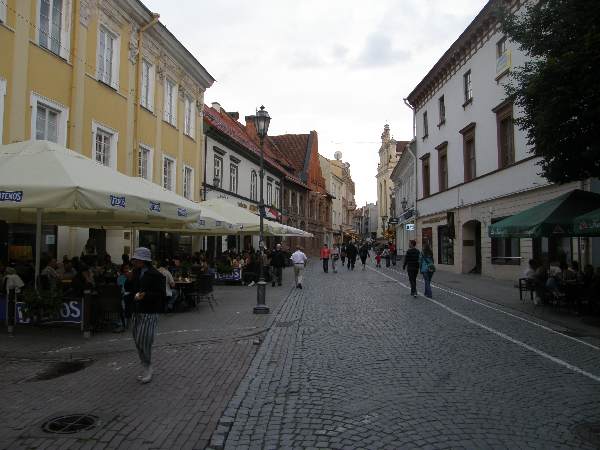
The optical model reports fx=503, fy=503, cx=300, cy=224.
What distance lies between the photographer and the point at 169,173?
2186 cm

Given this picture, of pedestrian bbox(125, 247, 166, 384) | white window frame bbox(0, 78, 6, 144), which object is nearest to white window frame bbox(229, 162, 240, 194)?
white window frame bbox(0, 78, 6, 144)

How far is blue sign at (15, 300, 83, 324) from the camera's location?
8836mm

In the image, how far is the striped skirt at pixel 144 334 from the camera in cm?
611

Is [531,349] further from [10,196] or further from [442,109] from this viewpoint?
[442,109]

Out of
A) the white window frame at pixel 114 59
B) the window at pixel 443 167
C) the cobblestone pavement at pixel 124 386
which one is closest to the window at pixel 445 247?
the window at pixel 443 167

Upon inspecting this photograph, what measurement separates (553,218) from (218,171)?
19159 millimetres

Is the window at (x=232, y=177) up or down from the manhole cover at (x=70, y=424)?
up

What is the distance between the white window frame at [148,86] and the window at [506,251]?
15.2 metres

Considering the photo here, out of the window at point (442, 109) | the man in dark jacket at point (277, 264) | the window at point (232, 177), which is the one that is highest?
the window at point (442, 109)

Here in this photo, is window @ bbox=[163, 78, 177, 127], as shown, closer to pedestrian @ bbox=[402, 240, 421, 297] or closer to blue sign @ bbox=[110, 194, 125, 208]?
pedestrian @ bbox=[402, 240, 421, 297]

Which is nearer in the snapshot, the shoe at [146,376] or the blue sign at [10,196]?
the shoe at [146,376]

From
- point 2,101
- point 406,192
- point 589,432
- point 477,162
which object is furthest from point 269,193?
point 589,432

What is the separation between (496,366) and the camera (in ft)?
22.2

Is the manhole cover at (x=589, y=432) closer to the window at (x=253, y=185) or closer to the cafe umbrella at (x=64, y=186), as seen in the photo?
the cafe umbrella at (x=64, y=186)
